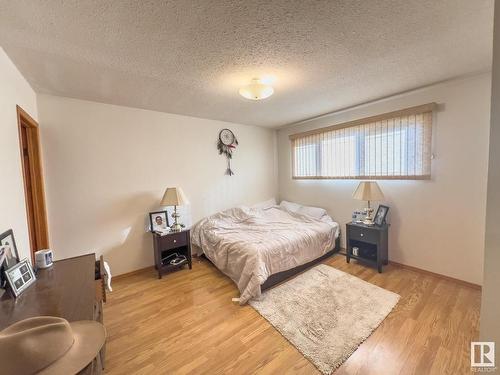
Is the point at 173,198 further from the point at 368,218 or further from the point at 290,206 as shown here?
the point at 368,218

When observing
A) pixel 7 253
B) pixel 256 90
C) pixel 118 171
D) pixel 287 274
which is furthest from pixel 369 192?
pixel 7 253

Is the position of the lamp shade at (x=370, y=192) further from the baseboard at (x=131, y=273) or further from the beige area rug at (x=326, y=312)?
the baseboard at (x=131, y=273)

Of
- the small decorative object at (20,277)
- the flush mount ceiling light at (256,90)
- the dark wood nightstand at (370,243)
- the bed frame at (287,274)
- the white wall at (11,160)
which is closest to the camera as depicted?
the small decorative object at (20,277)

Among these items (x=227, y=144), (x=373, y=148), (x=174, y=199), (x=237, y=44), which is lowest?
(x=174, y=199)

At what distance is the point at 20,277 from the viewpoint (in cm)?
130

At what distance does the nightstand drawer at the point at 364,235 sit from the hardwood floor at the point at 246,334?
471 mm

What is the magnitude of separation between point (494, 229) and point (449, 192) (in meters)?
1.84

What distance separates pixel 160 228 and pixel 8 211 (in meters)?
1.69

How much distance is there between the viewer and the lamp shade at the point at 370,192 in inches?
110

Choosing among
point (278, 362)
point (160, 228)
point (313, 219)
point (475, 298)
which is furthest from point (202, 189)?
point (475, 298)

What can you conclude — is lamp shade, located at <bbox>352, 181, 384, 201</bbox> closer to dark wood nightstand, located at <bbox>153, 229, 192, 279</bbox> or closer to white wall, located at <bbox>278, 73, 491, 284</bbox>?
white wall, located at <bbox>278, 73, 491, 284</bbox>

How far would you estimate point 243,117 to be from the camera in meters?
3.58

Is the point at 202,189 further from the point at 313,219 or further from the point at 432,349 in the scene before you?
the point at 432,349

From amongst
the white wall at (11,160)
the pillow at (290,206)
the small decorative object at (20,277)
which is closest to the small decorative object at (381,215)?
the pillow at (290,206)
